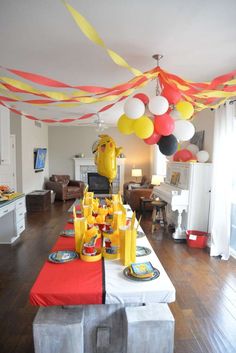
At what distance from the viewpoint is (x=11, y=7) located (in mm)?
1704

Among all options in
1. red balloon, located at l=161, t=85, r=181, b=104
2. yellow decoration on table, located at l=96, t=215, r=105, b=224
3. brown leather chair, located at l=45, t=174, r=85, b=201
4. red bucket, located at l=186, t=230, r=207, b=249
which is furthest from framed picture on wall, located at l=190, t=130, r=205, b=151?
brown leather chair, located at l=45, t=174, r=85, b=201

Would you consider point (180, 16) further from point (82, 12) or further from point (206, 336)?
point (206, 336)

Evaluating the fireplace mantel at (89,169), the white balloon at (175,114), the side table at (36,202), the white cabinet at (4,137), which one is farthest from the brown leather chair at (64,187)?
the white balloon at (175,114)

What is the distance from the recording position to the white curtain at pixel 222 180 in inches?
131

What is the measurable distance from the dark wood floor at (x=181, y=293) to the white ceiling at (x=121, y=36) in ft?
8.48

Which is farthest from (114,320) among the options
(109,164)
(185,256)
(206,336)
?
(185,256)

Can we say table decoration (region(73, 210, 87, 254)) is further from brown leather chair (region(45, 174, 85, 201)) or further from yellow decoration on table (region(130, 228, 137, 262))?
brown leather chair (region(45, 174, 85, 201))

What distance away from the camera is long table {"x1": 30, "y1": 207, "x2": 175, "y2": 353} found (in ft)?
4.35

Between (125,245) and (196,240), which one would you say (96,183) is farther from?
(125,245)

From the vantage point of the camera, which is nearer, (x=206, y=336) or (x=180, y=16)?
(x=180, y=16)

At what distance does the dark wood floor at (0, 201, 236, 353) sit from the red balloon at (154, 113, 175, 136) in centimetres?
174

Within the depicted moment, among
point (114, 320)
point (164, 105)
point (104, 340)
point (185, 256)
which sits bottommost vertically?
point (185, 256)

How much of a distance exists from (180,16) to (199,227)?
3274 mm

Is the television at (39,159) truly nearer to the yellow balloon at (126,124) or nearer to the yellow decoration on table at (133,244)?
the yellow balloon at (126,124)
